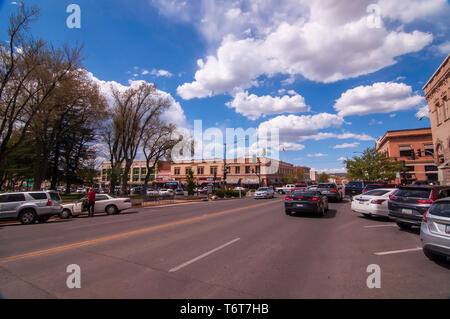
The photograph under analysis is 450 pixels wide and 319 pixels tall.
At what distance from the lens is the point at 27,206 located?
12492 millimetres

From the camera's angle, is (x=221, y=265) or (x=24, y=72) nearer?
(x=221, y=265)

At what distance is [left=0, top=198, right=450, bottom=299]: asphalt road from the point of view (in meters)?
3.99

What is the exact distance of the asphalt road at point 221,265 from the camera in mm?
3994

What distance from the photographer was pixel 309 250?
646 cm

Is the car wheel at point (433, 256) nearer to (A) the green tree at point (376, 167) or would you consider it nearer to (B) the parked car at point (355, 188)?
(B) the parked car at point (355, 188)

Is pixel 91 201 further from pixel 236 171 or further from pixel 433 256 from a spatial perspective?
pixel 236 171

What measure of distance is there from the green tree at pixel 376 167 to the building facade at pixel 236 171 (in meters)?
31.8

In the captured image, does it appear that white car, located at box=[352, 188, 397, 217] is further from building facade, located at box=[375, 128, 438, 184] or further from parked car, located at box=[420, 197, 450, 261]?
building facade, located at box=[375, 128, 438, 184]

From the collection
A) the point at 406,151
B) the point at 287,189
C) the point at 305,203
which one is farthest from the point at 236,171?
the point at 305,203

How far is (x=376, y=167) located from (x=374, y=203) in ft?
96.6

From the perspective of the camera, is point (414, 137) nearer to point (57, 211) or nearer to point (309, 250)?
point (309, 250)

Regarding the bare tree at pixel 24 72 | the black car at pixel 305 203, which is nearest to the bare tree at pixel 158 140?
the bare tree at pixel 24 72

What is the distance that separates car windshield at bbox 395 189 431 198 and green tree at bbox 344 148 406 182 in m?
30.8

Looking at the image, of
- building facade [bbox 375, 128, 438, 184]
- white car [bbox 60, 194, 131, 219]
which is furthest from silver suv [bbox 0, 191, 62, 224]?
building facade [bbox 375, 128, 438, 184]
